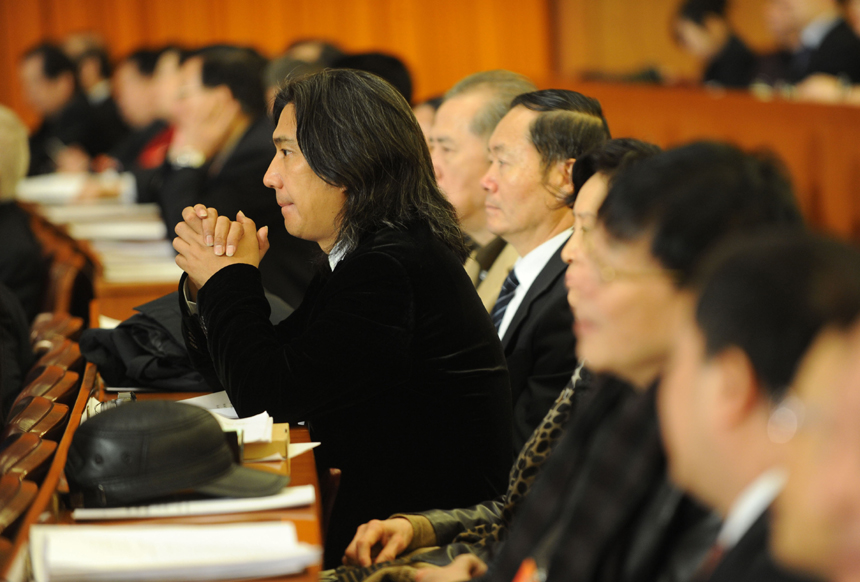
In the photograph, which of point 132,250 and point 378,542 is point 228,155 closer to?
point 132,250

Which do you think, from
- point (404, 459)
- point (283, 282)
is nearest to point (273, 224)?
point (283, 282)

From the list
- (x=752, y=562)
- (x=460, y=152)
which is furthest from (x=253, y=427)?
(x=460, y=152)

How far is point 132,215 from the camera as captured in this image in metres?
5.24

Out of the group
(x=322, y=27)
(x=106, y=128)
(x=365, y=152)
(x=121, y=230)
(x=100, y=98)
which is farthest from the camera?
(x=322, y=27)

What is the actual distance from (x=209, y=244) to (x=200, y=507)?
0.74 metres

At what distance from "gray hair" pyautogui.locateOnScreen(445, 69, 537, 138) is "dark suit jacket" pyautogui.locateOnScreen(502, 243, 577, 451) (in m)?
0.83

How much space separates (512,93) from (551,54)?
30.0 ft

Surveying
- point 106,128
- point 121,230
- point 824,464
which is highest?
point 824,464

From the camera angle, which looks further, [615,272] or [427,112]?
[427,112]

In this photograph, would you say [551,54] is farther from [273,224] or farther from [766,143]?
[273,224]

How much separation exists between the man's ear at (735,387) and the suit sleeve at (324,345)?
1.02 m

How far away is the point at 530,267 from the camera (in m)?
2.67

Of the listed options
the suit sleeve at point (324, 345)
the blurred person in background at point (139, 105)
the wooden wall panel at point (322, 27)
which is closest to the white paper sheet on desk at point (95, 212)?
the blurred person in background at point (139, 105)

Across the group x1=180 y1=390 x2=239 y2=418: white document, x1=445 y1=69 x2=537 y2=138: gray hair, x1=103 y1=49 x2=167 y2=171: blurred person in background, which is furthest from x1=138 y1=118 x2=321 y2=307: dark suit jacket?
x1=103 y1=49 x2=167 y2=171: blurred person in background
